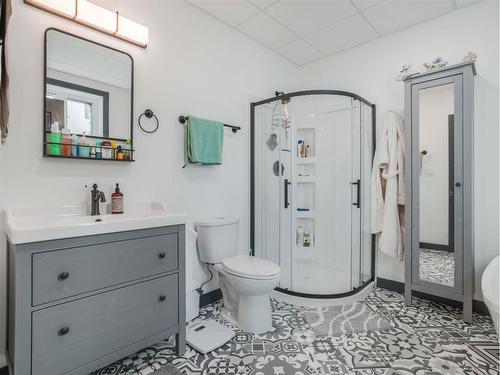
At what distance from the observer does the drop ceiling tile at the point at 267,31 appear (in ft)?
7.97

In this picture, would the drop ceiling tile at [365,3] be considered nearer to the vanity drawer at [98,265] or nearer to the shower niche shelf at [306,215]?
the shower niche shelf at [306,215]

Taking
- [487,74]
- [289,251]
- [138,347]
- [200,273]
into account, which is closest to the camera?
[138,347]

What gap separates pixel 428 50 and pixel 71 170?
305cm

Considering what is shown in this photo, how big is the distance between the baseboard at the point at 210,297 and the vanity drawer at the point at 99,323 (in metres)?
0.72

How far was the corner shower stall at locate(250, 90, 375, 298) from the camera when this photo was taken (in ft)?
8.32

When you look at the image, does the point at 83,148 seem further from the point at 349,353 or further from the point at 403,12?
the point at 403,12

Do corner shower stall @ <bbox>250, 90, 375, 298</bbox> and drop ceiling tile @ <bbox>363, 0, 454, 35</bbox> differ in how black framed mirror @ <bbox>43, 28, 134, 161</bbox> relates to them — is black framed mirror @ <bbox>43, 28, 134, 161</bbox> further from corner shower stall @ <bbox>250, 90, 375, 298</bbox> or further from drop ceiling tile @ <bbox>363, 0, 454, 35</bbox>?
drop ceiling tile @ <bbox>363, 0, 454, 35</bbox>

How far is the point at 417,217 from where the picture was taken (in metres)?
2.22

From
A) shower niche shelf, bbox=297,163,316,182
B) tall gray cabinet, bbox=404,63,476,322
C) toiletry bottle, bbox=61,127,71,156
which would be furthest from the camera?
shower niche shelf, bbox=297,163,316,182

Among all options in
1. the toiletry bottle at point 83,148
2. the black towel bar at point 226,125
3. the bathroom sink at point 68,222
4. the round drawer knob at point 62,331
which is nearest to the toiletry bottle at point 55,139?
the toiletry bottle at point 83,148

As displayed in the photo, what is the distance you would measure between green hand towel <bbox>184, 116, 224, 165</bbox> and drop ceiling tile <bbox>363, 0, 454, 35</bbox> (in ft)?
5.48

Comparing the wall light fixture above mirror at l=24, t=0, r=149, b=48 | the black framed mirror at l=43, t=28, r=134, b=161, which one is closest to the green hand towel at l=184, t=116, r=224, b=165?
the black framed mirror at l=43, t=28, r=134, b=161

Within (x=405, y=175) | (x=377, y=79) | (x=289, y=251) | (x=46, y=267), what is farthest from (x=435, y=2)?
(x=46, y=267)

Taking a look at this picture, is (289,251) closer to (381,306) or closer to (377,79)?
(381,306)
